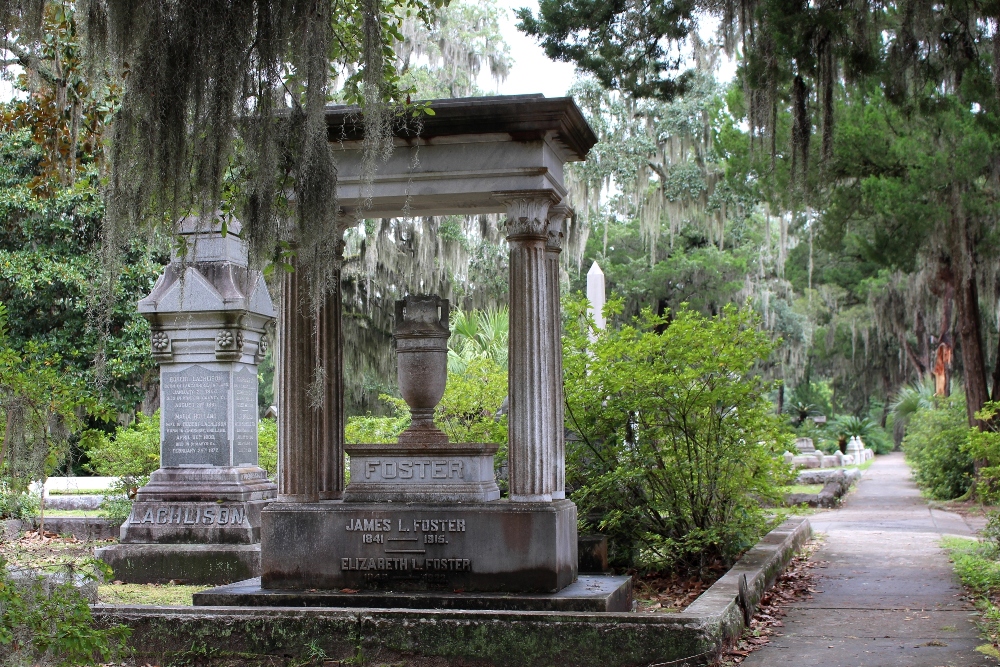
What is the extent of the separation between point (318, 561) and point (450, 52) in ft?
79.1

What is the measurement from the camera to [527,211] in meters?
8.42

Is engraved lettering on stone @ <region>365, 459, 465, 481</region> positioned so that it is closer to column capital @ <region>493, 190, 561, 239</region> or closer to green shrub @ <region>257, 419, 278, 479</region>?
column capital @ <region>493, 190, 561, 239</region>

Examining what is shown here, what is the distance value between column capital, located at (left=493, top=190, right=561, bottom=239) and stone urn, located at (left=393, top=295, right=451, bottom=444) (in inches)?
40.6

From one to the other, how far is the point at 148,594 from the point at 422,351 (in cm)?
385

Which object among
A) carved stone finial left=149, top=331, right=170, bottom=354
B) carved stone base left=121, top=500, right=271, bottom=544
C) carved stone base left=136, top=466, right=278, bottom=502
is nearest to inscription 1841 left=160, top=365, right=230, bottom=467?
carved stone base left=136, top=466, right=278, bottom=502

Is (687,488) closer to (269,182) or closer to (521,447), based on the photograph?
(521,447)

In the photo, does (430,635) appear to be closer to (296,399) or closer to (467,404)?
(296,399)

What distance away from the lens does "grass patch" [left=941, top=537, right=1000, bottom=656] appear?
25.2 feet

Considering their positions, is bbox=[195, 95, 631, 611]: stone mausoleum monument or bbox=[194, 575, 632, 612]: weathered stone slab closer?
bbox=[194, 575, 632, 612]: weathered stone slab

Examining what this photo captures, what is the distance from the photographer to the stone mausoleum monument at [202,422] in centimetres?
1123

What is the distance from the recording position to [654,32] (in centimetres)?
1015

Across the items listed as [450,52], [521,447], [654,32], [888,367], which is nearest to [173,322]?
[521,447]

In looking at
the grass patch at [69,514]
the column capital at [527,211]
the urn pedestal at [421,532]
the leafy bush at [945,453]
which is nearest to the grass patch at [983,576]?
the urn pedestal at [421,532]

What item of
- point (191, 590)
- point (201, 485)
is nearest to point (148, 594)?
point (191, 590)
